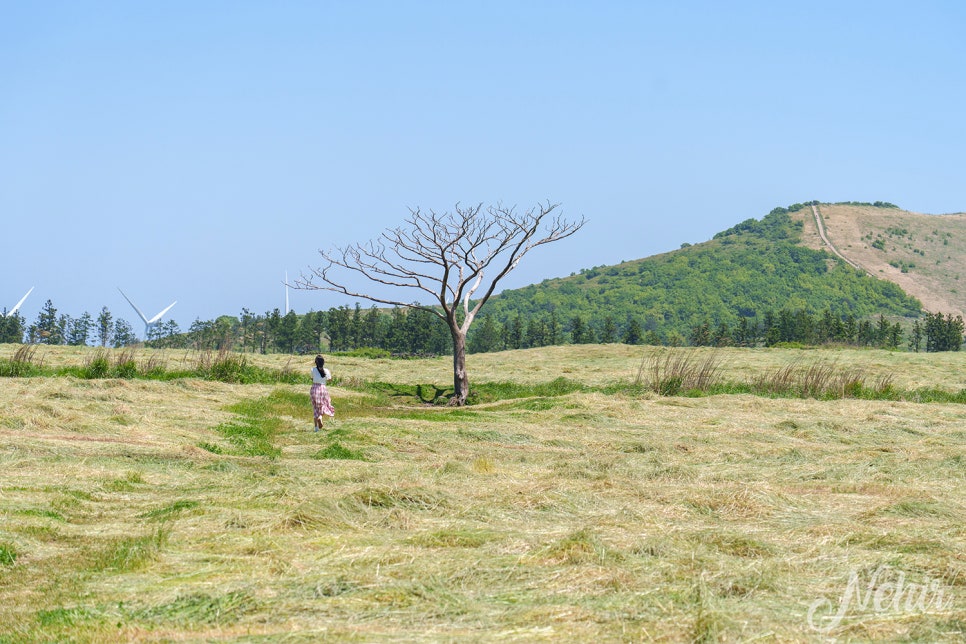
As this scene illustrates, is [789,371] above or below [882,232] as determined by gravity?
below

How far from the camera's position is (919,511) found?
770 cm

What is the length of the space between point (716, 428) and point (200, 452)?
8274mm

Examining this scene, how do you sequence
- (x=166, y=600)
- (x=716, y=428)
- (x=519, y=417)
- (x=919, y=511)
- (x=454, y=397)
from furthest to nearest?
(x=454, y=397), (x=519, y=417), (x=716, y=428), (x=919, y=511), (x=166, y=600)

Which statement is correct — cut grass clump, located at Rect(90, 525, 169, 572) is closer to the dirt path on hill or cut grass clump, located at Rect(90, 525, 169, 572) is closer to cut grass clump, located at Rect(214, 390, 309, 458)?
cut grass clump, located at Rect(214, 390, 309, 458)

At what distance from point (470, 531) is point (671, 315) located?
91.5 metres

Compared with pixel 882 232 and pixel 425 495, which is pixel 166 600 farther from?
pixel 882 232

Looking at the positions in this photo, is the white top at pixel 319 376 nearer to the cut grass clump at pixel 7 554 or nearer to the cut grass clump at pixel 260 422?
the cut grass clump at pixel 260 422

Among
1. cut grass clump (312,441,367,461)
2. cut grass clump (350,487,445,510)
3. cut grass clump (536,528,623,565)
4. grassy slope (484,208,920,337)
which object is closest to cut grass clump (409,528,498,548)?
cut grass clump (536,528,623,565)

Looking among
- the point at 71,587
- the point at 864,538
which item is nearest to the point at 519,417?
the point at 864,538

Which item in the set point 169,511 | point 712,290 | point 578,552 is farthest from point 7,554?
point 712,290

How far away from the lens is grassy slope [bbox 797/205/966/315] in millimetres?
107188

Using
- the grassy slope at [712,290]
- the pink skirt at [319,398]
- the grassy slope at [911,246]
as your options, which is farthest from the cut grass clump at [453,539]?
the grassy slope at [911,246]

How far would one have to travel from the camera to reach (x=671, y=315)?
96125mm

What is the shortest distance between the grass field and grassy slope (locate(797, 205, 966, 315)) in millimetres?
99281
